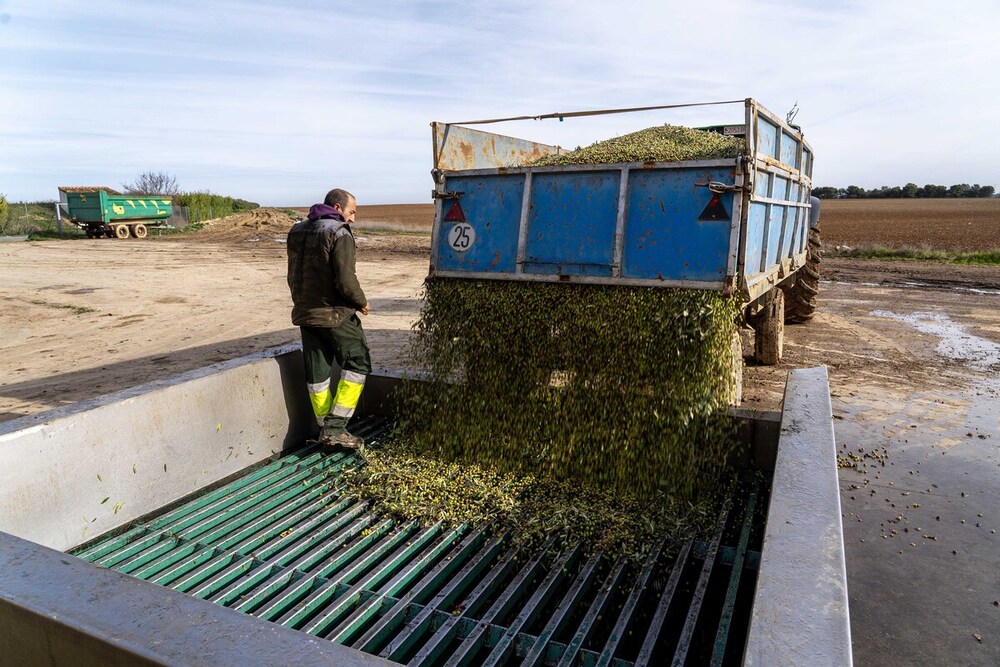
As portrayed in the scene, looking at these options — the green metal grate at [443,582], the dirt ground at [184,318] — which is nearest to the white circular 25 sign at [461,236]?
the dirt ground at [184,318]

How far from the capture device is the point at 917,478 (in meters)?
4.77

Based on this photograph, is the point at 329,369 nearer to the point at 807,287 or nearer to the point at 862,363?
the point at 862,363

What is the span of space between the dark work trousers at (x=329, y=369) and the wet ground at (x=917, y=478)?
3138 mm

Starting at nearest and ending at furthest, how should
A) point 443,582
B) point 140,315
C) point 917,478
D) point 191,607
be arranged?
point 191,607 < point 443,582 < point 917,478 < point 140,315

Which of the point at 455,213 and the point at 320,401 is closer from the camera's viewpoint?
the point at 320,401

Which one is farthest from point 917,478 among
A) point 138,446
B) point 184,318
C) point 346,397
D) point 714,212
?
point 184,318

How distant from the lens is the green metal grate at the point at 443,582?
8.75 ft

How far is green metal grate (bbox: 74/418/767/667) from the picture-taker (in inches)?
105

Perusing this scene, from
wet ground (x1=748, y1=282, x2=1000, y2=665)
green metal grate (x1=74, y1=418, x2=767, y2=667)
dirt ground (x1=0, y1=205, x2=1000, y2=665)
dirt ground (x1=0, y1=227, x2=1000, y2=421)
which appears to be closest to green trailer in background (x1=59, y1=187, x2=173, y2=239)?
dirt ground (x1=0, y1=227, x2=1000, y2=421)

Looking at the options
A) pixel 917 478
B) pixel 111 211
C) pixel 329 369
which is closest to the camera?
pixel 329 369

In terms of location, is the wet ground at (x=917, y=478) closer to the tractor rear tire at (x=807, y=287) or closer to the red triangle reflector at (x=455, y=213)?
the tractor rear tire at (x=807, y=287)

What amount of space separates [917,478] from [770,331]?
2.68 metres

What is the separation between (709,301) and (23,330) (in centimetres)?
950

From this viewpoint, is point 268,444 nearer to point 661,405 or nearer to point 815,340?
point 661,405
